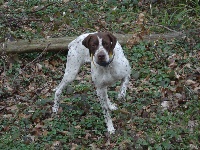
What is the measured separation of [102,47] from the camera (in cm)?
551

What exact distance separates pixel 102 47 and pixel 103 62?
0.63ft

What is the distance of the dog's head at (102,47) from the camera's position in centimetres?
548

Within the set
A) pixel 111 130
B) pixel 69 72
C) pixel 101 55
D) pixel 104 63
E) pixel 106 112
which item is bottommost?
pixel 111 130

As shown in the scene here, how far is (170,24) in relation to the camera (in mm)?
9289

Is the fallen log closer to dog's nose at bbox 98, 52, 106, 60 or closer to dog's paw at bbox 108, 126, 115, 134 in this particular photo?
dog's paw at bbox 108, 126, 115, 134

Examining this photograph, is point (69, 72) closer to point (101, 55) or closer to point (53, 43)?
point (101, 55)

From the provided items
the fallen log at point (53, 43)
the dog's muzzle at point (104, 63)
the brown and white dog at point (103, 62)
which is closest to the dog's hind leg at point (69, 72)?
the brown and white dog at point (103, 62)

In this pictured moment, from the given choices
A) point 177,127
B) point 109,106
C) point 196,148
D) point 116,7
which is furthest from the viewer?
point 116,7

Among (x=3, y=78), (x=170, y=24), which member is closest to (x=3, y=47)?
(x=3, y=78)

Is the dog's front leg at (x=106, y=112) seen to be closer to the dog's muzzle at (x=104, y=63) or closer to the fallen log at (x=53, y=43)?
the dog's muzzle at (x=104, y=63)

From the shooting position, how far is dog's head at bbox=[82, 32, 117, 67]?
5.48 metres

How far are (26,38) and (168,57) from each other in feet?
10.4

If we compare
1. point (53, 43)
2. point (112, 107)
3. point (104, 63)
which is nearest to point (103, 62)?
point (104, 63)

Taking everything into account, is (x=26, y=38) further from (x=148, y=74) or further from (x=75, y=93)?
(x=148, y=74)
